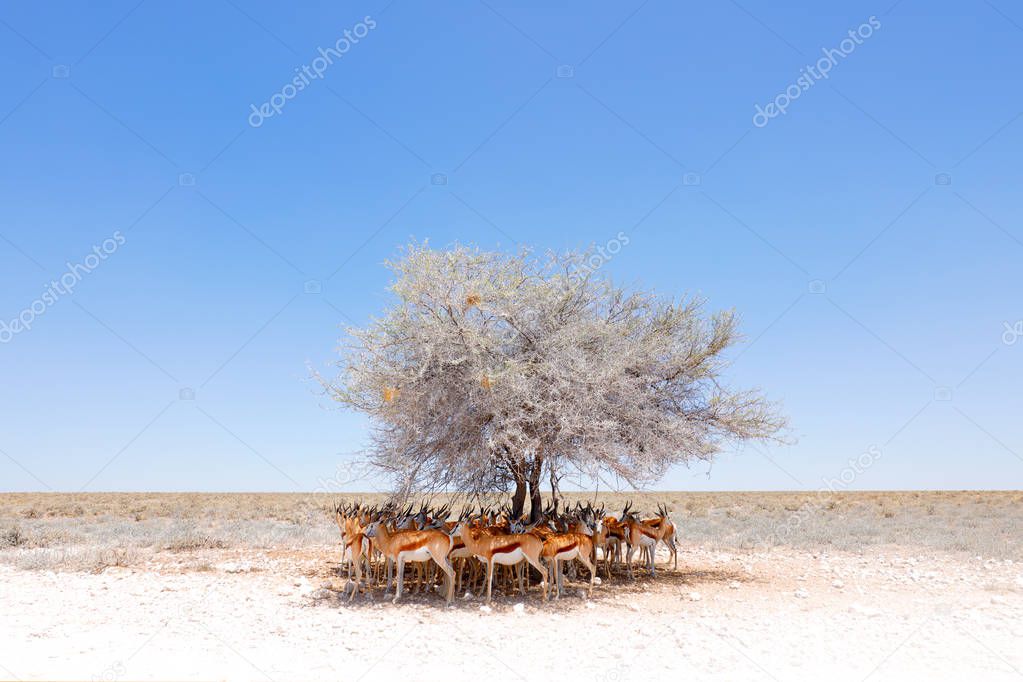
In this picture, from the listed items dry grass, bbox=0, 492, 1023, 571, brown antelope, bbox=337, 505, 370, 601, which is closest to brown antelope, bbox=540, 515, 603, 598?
brown antelope, bbox=337, 505, 370, 601

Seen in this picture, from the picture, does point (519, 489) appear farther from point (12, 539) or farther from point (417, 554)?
point (12, 539)

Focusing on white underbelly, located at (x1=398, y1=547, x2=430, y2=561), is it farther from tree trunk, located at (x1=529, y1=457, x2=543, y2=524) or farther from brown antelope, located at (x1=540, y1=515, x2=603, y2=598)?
tree trunk, located at (x1=529, y1=457, x2=543, y2=524)

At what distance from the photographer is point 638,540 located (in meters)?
15.0

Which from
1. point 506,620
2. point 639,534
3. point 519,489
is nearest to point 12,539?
point 519,489

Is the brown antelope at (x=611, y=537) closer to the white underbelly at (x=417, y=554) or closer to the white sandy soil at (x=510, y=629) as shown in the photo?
the white sandy soil at (x=510, y=629)

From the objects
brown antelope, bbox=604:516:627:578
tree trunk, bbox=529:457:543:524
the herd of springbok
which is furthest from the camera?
brown antelope, bbox=604:516:627:578

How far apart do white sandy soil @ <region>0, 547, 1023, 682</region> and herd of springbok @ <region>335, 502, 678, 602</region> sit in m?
0.53

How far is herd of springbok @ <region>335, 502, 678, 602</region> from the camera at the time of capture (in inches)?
474

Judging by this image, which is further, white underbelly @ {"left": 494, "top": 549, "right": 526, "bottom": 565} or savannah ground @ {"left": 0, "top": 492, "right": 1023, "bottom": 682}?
white underbelly @ {"left": 494, "top": 549, "right": 526, "bottom": 565}

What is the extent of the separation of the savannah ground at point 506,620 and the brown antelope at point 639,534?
0.57 m

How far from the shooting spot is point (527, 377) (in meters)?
13.0

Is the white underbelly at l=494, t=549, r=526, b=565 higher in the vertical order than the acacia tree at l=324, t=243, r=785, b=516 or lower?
lower

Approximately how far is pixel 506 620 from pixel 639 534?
15.7 feet

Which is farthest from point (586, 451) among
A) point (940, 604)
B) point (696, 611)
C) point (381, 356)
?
point (940, 604)
